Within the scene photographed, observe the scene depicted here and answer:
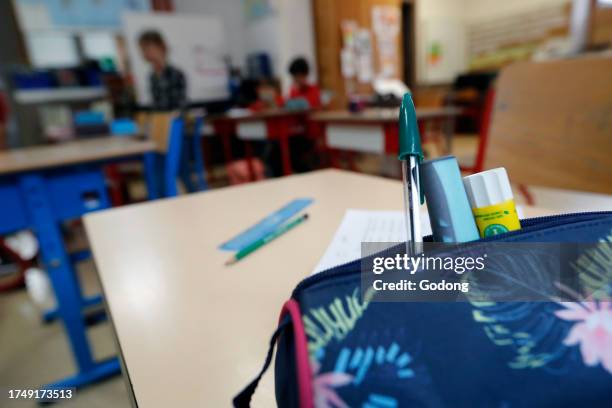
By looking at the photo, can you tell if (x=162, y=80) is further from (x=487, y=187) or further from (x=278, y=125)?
(x=487, y=187)

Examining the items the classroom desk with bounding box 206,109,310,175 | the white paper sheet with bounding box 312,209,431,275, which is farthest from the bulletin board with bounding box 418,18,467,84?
the white paper sheet with bounding box 312,209,431,275

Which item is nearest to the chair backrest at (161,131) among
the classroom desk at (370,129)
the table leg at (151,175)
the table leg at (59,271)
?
the table leg at (151,175)

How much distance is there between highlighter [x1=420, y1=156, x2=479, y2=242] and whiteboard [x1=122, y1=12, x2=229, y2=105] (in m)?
4.91

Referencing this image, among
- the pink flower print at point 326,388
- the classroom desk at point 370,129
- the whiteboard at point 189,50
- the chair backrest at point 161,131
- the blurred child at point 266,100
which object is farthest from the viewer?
the whiteboard at point 189,50

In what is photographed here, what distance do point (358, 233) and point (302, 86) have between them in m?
3.53

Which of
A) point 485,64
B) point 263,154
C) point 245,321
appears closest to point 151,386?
point 245,321

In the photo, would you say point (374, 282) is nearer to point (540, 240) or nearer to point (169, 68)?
point (540, 240)

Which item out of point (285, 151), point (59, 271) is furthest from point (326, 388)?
point (285, 151)

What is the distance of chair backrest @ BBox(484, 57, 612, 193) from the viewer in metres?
0.95

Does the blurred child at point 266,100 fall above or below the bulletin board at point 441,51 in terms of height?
below

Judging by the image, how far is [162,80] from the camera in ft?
12.4

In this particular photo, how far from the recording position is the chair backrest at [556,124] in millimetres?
954

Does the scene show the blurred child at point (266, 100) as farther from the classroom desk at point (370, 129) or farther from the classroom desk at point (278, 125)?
the classroom desk at point (370, 129)

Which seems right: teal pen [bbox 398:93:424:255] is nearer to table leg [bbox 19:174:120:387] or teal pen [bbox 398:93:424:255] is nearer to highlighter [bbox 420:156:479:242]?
highlighter [bbox 420:156:479:242]
